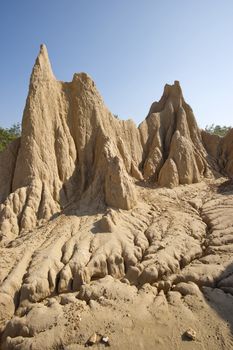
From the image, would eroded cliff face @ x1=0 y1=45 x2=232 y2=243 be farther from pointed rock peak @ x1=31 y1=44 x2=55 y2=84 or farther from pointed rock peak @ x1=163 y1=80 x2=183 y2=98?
pointed rock peak @ x1=163 y1=80 x2=183 y2=98

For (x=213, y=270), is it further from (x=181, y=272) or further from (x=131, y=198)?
(x=131, y=198)

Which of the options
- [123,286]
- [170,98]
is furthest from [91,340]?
[170,98]

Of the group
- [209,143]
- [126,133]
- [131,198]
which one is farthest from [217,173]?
[131,198]

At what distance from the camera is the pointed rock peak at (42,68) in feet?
40.3

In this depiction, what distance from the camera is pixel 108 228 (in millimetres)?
9398

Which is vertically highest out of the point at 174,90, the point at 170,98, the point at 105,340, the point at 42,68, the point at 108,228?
the point at 174,90

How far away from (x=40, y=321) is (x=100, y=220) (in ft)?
13.1

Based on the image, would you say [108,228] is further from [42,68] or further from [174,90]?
[174,90]

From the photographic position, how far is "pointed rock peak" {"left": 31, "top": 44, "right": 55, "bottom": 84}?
12297mm

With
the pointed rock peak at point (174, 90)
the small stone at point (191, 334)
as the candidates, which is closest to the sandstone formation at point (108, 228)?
the small stone at point (191, 334)

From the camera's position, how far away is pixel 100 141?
12.6m

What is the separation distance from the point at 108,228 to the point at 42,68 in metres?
8.09

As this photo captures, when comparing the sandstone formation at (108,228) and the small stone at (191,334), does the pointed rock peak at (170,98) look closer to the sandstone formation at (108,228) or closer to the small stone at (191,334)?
the sandstone formation at (108,228)

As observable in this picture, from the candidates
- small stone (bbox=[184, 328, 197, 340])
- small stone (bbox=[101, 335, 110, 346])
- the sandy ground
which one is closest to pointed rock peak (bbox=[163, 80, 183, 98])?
the sandy ground
